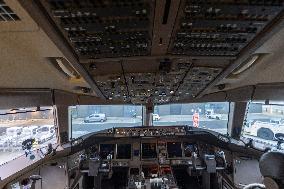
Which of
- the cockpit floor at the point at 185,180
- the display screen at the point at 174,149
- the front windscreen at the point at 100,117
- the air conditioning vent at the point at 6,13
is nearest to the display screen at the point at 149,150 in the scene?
the display screen at the point at 174,149

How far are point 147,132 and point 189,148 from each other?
1.29 m

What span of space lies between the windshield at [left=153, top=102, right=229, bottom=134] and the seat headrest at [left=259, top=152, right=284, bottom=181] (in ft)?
18.4

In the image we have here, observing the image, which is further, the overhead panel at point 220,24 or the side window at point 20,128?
the side window at point 20,128

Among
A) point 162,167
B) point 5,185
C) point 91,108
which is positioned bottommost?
point 162,167

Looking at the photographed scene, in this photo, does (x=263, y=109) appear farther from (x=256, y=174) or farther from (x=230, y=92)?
(x=256, y=174)

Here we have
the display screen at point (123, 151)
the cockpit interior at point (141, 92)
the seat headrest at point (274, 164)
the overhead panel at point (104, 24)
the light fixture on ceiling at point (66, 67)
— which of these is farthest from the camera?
the display screen at point (123, 151)

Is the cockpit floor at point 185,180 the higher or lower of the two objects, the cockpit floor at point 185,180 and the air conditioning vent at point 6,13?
the lower

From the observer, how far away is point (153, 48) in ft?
6.84

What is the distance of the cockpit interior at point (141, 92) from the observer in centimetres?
150

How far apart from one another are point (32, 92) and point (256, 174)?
5404 mm

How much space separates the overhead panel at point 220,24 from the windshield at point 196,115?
6581 millimetres

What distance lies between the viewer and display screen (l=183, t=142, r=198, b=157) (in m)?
8.38

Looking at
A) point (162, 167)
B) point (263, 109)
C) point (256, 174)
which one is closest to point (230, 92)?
point (263, 109)

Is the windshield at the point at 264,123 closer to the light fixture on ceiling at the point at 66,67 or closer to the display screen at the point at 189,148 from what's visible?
the display screen at the point at 189,148
